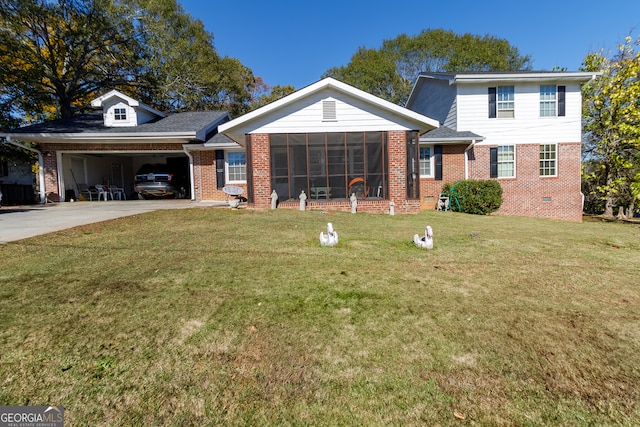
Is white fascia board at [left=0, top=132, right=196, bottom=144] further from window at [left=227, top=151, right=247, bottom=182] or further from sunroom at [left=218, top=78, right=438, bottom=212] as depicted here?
sunroom at [left=218, top=78, right=438, bottom=212]

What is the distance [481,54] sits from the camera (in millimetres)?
27891

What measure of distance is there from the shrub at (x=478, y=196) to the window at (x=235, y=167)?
29.5ft

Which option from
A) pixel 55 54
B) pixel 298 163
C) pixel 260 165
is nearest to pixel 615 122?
pixel 298 163

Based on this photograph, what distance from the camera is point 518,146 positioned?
14.3 m

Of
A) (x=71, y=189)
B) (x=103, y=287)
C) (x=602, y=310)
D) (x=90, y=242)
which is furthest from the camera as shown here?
(x=71, y=189)

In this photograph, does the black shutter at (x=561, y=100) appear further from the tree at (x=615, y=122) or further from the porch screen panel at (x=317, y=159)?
the porch screen panel at (x=317, y=159)

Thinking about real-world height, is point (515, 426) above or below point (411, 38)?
below

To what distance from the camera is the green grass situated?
6.33 ft

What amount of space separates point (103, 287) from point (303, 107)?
9.06 metres

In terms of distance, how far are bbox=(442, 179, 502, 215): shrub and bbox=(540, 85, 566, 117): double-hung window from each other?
464 centimetres

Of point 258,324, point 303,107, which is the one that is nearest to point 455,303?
point 258,324

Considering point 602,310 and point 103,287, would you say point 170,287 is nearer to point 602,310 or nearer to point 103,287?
point 103,287

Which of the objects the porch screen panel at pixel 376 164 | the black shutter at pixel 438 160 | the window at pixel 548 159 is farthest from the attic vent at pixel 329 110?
the window at pixel 548 159

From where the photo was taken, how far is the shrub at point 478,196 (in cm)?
1260
